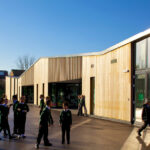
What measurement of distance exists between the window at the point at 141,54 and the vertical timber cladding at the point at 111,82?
1.70 ft

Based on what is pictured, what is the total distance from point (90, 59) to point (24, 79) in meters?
21.7

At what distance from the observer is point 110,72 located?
14.6 meters

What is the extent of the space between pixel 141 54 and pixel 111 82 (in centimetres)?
313

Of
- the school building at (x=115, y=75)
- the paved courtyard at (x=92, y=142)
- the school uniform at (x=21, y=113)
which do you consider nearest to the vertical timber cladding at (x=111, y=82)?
the school building at (x=115, y=75)

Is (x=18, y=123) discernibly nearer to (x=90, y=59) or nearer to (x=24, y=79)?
(x=90, y=59)

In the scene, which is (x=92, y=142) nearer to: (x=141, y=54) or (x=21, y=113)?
(x=21, y=113)

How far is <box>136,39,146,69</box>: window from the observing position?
11.7 metres

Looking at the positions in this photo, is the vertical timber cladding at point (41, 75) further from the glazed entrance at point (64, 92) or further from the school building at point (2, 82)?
the school building at point (2, 82)

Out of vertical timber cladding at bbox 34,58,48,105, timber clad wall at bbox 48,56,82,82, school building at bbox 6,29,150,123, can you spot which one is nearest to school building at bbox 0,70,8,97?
vertical timber cladding at bbox 34,58,48,105

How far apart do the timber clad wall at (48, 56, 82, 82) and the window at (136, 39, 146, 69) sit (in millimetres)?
6792

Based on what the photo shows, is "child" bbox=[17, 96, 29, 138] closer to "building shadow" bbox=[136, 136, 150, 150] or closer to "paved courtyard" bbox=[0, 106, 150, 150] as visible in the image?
"paved courtyard" bbox=[0, 106, 150, 150]

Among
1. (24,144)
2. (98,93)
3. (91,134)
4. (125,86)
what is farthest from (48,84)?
(24,144)

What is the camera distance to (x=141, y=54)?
11953 millimetres

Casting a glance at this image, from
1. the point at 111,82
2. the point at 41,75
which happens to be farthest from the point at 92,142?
the point at 41,75
